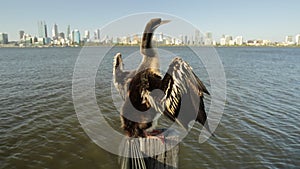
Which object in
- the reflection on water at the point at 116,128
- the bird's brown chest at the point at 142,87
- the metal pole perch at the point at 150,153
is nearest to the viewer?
the metal pole perch at the point at 150,153

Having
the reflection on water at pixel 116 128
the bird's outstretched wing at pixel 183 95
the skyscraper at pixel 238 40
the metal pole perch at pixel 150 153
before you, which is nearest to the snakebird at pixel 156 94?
the bird's outstretched wing at pixel 183 95

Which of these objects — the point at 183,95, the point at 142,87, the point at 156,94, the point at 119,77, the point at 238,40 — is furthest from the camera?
the point at 238,40

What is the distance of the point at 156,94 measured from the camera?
3.01m

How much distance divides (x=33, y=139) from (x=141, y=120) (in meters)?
4.84

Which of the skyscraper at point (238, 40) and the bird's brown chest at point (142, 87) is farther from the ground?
the skyscraper at point (238, 40)

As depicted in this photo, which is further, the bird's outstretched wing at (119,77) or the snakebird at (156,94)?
the bird's outstretched wing at (119,77)

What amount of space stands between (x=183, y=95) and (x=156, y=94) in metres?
0.37

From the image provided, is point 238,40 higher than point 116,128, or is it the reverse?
point 238,40

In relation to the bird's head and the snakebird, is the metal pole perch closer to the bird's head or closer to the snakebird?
the snakebird

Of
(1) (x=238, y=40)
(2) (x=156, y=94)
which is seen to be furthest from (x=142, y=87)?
(1) (x=238, y=40)

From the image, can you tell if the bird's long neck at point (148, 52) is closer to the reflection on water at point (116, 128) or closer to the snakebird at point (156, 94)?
the snakebird at point (156, 94)

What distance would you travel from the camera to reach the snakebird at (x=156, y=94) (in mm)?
2898

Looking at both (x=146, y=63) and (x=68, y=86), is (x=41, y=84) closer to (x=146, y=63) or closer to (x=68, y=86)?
(x=68, y=86)

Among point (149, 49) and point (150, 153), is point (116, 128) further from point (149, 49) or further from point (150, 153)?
point (150, 153)
